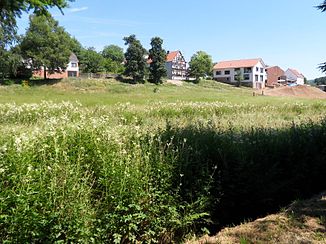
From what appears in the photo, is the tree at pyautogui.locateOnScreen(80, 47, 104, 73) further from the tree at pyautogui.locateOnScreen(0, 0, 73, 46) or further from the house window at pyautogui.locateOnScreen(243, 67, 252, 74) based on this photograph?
the tree at pyautogui.locateOnScreen(0, 0, 73, 46)

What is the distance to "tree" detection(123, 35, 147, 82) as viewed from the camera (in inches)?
2591

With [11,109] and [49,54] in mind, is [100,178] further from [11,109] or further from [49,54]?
[49,54]

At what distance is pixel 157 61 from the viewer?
226 feet

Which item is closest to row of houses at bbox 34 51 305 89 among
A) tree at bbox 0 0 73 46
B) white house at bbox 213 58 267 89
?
white house at bbox 213 58 267 89

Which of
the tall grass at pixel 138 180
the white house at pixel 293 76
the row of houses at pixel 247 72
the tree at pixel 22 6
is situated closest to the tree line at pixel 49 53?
the row of houses at pixel 247 72

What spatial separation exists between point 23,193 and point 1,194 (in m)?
0.20

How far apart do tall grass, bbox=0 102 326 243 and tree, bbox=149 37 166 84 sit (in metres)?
63.1

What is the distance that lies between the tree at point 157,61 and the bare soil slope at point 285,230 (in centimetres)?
6451

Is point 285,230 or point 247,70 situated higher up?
point 247,70

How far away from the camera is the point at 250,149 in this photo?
588 centimetres

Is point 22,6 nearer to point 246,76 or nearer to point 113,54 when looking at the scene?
point 246,76

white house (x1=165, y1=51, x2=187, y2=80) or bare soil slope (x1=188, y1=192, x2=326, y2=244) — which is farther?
white house (x1=165, y1=51, x2=187, y2=80)

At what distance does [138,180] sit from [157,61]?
217 feet

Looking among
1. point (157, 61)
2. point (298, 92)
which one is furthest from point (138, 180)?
point (298, 92)
